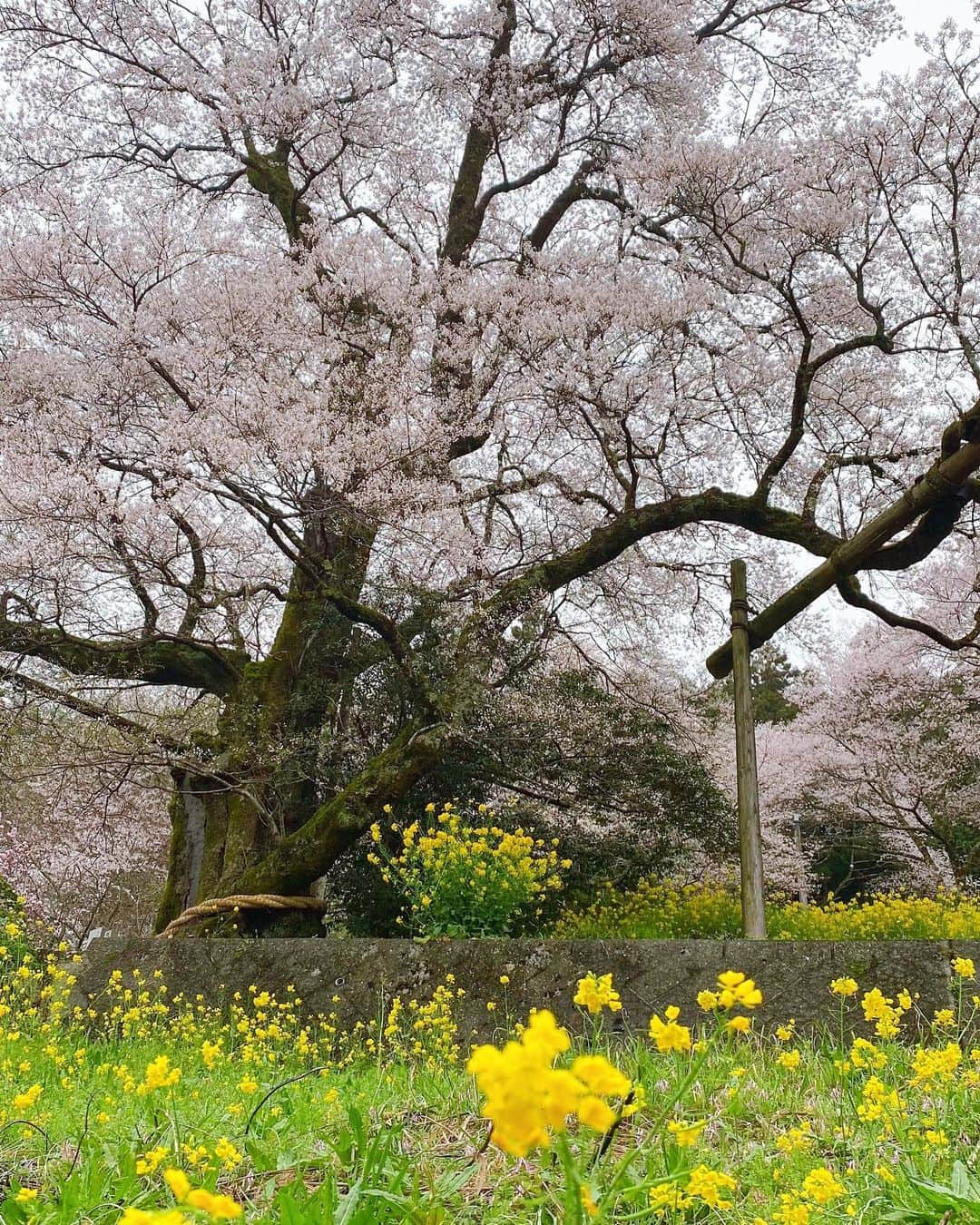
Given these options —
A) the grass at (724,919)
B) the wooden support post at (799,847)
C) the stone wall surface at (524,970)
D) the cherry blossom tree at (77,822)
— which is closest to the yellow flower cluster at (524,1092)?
the stone wall surface at (524,970)

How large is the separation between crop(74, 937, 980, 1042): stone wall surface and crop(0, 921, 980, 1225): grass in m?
1.37

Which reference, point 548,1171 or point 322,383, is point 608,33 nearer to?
point 322,383

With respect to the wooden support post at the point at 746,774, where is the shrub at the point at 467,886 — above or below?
below

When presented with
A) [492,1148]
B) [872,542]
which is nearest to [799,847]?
[872,542]

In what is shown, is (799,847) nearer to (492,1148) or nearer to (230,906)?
(230,906)

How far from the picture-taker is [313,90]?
31.5 feet

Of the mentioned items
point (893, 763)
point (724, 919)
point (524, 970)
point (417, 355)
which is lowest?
point (524, 970)

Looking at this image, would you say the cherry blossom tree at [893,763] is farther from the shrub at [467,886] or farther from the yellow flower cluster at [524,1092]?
the yellow flower cluster at [524,1092]

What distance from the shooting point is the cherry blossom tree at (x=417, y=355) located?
22.5ft

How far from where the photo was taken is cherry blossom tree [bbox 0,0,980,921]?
6.87 metres

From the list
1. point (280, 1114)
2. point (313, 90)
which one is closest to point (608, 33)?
point (313, 90)

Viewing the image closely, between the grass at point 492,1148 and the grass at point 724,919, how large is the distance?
332cm

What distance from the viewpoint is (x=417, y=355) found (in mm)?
8820

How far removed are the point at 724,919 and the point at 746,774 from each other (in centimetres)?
139
